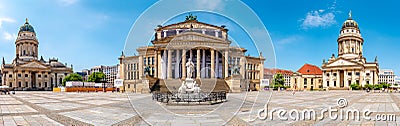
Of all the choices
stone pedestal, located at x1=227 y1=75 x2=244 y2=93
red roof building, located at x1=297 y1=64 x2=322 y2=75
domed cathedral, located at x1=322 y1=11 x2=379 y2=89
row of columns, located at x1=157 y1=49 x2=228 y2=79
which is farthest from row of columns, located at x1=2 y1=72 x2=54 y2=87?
domed cathedral, located at x1=322 y1=11 x2=379 y2=89

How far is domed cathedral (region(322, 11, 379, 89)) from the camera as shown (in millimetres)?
98375

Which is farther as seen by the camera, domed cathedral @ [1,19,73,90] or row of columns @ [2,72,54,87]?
domed cathedral @ [1,19,73,90]

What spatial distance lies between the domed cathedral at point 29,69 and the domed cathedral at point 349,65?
388 feet

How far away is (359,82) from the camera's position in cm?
9744

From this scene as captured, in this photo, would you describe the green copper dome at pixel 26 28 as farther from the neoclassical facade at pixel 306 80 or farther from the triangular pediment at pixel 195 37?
the neoclassical facade at pixel 306 80

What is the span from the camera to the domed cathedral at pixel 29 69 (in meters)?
105

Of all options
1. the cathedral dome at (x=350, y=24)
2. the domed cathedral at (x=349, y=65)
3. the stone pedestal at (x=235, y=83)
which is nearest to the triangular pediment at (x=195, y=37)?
the stone pedestal at (x=235, y=83)

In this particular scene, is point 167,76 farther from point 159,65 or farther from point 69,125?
point 69,125

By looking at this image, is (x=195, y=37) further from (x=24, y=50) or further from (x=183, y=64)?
(x=24, y=50)

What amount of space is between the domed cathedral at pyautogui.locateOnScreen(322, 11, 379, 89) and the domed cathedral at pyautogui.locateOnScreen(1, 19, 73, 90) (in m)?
118

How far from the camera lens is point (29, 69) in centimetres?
10650

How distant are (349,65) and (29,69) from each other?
129098 mm

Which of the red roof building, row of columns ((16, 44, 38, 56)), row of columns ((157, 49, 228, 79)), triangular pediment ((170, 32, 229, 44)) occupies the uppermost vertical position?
row of columns ((16, 44, 38, 56))

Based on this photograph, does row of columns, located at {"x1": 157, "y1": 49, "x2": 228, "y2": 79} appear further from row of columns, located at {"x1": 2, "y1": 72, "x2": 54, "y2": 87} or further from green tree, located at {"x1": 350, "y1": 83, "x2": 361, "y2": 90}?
row of columns, located at {"x1": 2, "y1": 72, "x2": 54, "y2": 87}
